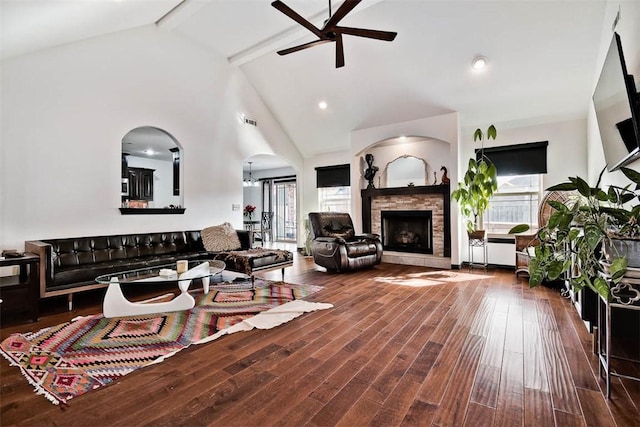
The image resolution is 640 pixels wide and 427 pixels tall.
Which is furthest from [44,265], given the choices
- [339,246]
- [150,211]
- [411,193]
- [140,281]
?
[411,193]

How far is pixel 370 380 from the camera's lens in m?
1.91

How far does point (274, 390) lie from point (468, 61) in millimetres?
4900

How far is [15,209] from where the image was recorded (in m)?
3.42

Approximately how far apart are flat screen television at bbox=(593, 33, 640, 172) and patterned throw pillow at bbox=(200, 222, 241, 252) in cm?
457

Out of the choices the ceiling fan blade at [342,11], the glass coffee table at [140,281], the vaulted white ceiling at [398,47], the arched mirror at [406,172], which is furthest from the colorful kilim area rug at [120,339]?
the arched mirror at [406,172]

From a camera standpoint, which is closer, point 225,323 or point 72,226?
point 225,323

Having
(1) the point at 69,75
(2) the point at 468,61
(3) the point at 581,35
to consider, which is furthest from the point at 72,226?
(3) the point at 581,35

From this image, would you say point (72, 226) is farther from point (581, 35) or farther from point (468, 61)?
point (581, 35)

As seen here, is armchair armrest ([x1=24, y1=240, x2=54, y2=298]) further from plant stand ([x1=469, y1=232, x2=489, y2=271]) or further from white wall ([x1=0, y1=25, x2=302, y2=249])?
plant stand ([x1=469, y1=232, x2=489, y2=271])

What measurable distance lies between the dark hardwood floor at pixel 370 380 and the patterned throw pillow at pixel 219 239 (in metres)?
1.92

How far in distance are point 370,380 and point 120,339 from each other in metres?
2.04

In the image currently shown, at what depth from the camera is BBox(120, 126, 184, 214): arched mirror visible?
5307mm

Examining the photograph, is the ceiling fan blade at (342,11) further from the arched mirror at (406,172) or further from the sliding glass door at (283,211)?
the sliding glass door at (283,211)

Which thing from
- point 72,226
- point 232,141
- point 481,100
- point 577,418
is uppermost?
point 481,100
